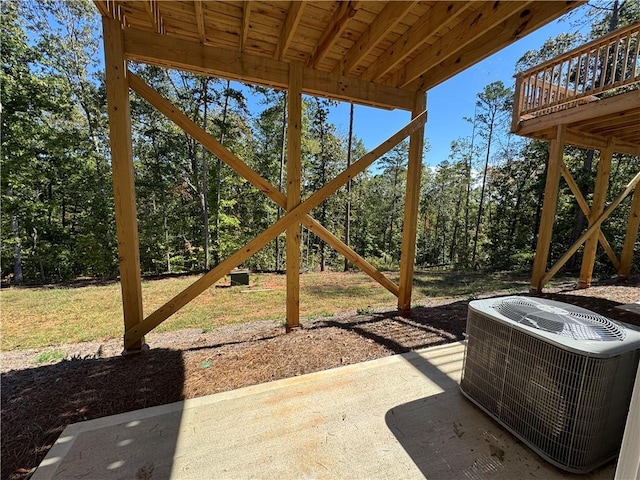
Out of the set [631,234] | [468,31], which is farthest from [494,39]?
[631,234]

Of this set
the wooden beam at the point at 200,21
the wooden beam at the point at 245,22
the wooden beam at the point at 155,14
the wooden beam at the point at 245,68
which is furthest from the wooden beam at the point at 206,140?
the wooden beam at the point at 245,22

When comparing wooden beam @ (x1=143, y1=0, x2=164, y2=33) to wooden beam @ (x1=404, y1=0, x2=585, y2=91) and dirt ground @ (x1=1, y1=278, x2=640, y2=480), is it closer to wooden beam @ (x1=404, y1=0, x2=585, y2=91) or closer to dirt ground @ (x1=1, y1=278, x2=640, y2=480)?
wooden beam @ (x1=404, y1=0, x2=585, y2=91)

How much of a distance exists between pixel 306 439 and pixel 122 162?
254 centimetres

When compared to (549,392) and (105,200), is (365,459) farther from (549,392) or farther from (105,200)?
(105,200)

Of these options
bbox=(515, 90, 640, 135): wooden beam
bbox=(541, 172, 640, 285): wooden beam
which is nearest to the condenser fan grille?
bbox=(515, 90, 640, 135): wooden beam

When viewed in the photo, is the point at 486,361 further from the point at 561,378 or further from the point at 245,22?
the point at 245,22

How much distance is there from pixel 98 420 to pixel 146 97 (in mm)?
2598

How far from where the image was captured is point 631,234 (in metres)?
5.56

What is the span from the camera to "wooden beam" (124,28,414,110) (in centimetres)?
225

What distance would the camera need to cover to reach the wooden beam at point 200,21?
1.94 m

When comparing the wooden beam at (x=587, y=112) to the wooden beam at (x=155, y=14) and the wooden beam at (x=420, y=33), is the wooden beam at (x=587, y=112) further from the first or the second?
the wooden beam at (x=155, y=14)

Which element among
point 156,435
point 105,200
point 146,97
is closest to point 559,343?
point 156,435

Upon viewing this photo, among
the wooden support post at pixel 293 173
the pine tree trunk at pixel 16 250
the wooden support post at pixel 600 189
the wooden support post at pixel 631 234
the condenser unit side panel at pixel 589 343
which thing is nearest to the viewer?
the condenser unit side panel at pixel 589 343

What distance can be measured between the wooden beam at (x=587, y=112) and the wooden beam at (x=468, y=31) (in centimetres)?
260
